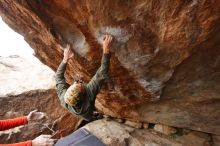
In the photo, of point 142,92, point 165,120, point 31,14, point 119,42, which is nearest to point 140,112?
point 165,120

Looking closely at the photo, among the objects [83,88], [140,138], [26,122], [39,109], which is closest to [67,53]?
[83,88]

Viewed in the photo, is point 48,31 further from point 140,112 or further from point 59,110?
point 59,110

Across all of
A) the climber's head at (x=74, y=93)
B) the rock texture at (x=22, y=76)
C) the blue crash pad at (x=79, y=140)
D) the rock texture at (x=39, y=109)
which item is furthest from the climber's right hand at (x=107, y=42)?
the rock texture at (x=22, y=76)

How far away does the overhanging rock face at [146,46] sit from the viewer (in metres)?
3.59

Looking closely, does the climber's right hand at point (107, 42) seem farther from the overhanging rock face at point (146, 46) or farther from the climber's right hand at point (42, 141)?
the climber's right hand at point (42, 141)

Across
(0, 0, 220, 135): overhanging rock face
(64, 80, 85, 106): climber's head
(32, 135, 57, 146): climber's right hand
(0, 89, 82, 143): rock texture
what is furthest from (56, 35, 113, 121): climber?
(0, 89, 82, 143): rock texture

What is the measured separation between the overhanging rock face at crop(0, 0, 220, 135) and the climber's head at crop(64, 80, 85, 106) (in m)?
0.62

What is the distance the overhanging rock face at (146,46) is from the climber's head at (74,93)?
624 mm

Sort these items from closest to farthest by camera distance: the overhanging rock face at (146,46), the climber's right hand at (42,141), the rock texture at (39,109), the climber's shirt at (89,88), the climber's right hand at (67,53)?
the overhanging rock face at (146,46) → the climber's right hand at (42,141) → the climber's shirt at (89,88) → the climber's right hand at (67,53) → the rock texture at (39,109)

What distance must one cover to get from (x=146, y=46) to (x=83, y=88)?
1123mm

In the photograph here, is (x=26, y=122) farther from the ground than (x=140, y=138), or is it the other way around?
(x=140, y=138)

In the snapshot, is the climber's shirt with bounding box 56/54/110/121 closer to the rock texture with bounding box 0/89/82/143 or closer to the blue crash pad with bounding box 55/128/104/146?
the blue crash pad with bounding box 55/128/104/146

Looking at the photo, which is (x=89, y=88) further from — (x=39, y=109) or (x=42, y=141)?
(x=39, y=109)

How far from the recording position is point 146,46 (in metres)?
4.09
